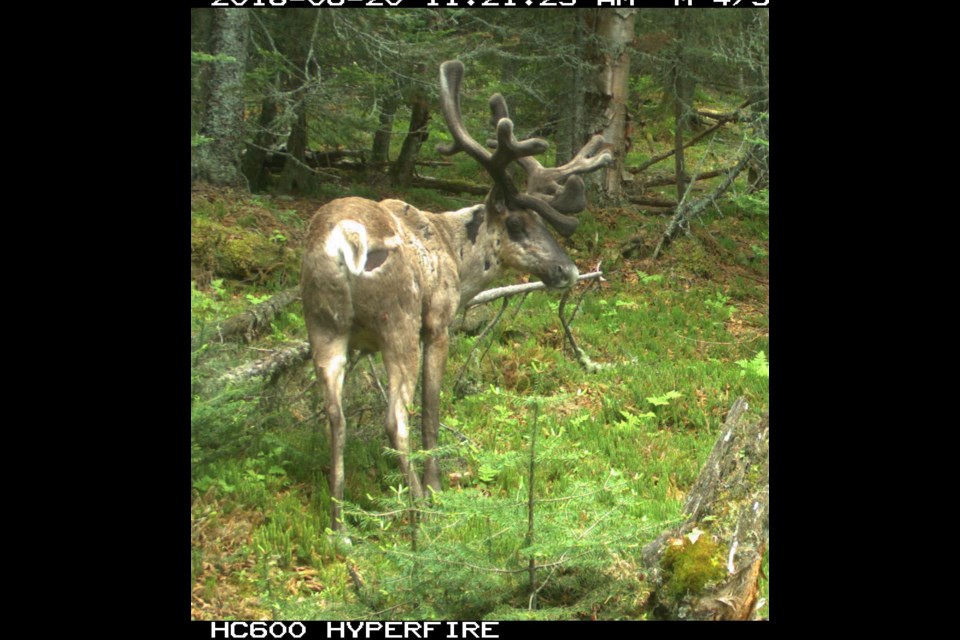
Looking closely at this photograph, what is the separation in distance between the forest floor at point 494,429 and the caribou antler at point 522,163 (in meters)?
1.50

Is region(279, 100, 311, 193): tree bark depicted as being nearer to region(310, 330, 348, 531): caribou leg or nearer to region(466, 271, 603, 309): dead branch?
region(466, 271, 603, 309): dead branch

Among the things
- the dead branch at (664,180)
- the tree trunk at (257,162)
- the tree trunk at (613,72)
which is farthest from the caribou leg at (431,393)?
the dead branch at (664,180)

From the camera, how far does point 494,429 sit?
9.54 meters

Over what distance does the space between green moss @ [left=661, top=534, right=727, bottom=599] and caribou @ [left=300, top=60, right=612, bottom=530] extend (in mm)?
2020

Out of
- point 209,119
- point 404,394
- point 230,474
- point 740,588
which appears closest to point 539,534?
point 740,588

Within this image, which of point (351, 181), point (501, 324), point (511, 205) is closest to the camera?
point (511, 205)

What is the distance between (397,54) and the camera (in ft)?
48.0

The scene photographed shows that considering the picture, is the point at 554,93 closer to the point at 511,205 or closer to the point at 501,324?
the point at 501,324

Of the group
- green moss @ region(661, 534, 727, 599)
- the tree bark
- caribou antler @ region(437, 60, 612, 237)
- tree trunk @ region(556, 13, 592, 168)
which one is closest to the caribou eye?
caribou antler @ region(437, 60, 612, 237)

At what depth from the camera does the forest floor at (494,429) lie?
487 cm

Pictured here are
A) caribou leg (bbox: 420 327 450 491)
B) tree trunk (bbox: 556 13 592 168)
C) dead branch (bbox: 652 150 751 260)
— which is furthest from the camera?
tree trunk (bbox: 556 13 592 168)

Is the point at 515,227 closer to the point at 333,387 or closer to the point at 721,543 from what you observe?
the point at 333,387

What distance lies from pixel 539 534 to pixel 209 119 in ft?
36.0

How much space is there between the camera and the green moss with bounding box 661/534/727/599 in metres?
4.71
